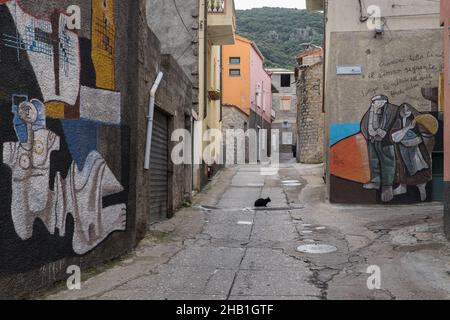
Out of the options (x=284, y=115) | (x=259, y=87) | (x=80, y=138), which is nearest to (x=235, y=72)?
(x=259, y=87)

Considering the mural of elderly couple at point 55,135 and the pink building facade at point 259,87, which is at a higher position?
the pink building facade at point 259,87

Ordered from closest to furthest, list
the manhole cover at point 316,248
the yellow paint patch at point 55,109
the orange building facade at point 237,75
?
the yellow paint patch at point 55,109 → the manhole cover at point 316,248 → the orange building facade at point 237,75

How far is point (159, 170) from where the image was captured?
36.8 feet

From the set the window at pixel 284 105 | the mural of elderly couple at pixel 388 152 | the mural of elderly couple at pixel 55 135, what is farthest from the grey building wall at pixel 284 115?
the mural of elderly couple at pixel 55 135

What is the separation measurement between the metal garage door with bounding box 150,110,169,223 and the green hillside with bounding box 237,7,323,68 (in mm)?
54166

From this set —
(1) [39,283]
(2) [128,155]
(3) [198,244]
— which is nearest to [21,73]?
(1) [39,283]

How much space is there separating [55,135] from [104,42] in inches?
69.6

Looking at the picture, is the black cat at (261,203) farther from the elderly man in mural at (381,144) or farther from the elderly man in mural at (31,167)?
the elderly man in mural at (31,167)

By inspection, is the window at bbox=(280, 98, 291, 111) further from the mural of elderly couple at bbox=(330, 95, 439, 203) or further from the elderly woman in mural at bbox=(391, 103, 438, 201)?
the elderly woman in mural at bbox=(391, 103, 438, 201)

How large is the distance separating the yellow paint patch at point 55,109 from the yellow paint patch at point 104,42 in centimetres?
97

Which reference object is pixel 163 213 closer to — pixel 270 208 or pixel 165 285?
pixel 270 208

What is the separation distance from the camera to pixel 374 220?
440 inches

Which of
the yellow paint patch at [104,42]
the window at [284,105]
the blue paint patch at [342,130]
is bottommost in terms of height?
the blue paint patch at [342,130]

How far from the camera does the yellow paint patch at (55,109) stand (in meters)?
5.93
